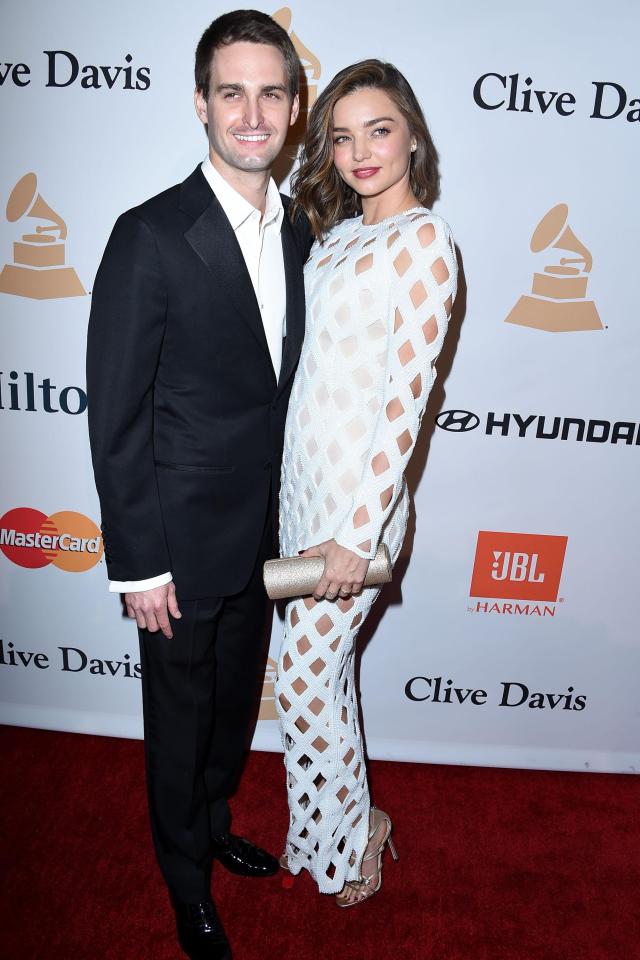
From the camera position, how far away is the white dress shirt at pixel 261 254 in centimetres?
166

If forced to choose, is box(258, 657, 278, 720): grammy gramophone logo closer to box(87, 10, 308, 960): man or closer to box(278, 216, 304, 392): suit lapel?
box(87, 10, 308, 960): man

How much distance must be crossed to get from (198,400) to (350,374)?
0.33 meters

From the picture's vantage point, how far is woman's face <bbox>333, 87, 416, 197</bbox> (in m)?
1.69

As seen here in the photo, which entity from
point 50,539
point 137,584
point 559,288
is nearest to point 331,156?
point 559,288

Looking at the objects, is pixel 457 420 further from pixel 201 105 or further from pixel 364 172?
pixel 201 105

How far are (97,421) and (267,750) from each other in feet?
4.96

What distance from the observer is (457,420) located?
2.29 metres

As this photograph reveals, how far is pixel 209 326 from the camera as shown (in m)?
1.60

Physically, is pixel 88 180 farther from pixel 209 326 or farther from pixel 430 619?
pixel 430 619

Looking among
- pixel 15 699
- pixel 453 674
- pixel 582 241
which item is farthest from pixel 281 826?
pixel 582 241

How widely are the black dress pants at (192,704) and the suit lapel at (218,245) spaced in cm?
57

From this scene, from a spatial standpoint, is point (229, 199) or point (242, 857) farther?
point (242, 857)

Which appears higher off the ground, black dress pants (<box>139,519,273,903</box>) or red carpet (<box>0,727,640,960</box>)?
black dress pants (<box>139,519,273,903</box>)

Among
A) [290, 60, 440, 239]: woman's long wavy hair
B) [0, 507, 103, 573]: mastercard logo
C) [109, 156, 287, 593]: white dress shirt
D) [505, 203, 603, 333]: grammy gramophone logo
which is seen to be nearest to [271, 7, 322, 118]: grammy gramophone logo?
[290, 60, 440, 239]: woman's long wavy hair
